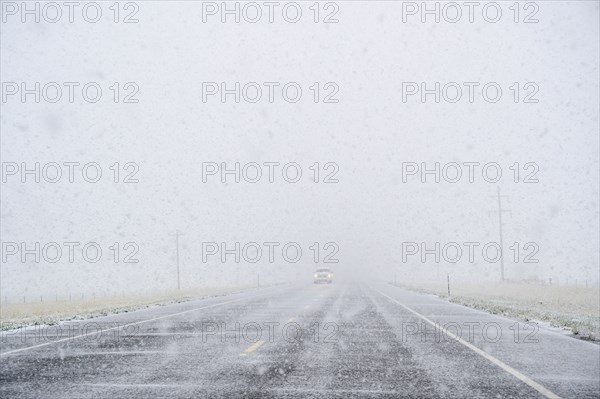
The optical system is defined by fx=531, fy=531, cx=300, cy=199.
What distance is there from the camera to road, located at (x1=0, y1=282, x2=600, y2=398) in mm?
6121

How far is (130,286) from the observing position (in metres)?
115

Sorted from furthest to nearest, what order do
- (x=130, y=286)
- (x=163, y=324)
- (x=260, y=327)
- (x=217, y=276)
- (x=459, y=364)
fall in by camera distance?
(x=130, y=286)
(x=217, y=276)
(x=163, y=324)
(x=260, y=327)
(x=459, y=364)

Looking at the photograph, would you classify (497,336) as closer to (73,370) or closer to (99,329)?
(73,370)

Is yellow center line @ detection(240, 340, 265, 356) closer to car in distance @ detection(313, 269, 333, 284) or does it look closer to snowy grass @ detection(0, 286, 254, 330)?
snowy grass @ detection(0, 286, 254, 330)

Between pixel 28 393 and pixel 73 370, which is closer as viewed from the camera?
pixel 28 393

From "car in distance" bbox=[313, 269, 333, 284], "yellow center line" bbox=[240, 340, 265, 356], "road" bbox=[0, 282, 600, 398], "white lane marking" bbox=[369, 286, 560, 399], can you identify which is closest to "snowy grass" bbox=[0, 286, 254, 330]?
"road" bbox=[0, 282, 600, 398]

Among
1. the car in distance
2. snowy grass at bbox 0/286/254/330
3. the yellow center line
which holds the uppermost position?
the yellow center line

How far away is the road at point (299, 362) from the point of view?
6.12 metres

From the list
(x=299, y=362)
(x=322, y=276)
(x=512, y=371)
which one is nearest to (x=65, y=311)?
(x=299, y=362)

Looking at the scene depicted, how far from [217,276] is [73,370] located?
95.3m

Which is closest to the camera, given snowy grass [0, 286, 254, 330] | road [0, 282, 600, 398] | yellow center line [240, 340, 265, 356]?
road [0, 282, 600, 398]

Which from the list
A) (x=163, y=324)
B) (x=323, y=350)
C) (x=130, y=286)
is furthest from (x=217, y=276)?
(x=323, y=350)

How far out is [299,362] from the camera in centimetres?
808

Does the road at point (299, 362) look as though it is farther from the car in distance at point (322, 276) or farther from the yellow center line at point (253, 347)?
the car in distance at point (322, 276)
